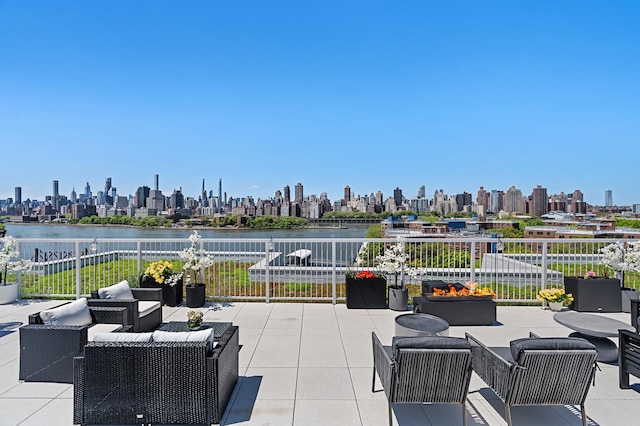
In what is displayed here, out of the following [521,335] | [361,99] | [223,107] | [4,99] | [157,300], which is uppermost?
[361,99]

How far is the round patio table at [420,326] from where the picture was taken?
3.33 meters

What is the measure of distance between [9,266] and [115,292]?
3.28 m

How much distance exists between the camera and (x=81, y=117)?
38.4 ft

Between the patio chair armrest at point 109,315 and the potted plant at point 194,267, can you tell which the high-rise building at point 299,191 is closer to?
the potted plant at point 194,267

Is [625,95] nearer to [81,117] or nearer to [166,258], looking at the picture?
[166,258]

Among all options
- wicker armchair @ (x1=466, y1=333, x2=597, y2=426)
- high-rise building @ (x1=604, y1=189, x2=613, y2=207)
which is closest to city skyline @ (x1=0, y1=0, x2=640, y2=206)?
wicker armchair @ (x1=466, y1=333, x2=597, y2=426)

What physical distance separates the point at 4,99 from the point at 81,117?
11.6 feet

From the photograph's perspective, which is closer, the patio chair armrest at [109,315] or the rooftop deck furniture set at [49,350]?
the rooftop deck furniture set at [49,350]

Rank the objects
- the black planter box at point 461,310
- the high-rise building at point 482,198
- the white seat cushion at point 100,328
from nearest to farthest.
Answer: the white seat cushion at point 100,328 < the black planter box at point 461,310 < the high-rise building at point 482,198

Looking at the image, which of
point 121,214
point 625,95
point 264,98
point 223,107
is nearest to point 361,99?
point 264,98

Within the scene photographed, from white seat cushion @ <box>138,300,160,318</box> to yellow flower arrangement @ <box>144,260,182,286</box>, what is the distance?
0.95 meters

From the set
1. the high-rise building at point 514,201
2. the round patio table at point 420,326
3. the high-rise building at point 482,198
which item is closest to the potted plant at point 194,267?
the round patio table at point 420,326

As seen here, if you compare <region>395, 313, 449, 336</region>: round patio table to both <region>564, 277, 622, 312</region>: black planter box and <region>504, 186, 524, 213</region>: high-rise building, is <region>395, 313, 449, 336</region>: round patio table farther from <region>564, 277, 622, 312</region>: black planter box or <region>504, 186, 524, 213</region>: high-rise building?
<region>504, 186, 524, 213</region>: high-rise building

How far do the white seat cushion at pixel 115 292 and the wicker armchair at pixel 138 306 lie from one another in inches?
3.0
